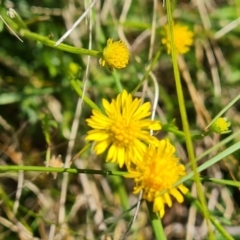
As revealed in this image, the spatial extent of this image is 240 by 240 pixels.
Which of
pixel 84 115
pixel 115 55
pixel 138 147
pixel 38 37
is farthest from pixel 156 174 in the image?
pixel 84 115

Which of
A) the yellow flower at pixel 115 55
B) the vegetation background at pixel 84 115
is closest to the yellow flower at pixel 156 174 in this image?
the yellow flower at pixel 115 55

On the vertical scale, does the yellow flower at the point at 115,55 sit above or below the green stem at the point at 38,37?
below

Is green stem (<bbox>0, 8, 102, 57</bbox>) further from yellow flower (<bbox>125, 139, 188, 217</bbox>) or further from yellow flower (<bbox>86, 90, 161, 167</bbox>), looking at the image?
yellow flower (<bbox>125, 139, 188, 217</bbox>)

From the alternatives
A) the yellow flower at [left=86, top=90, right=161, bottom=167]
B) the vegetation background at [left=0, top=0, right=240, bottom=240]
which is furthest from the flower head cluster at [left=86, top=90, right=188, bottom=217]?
the vegetation background at [left=0, top=0, right=240, bottom=240]

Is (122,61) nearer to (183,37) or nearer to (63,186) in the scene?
(183,37)

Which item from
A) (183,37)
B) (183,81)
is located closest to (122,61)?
(183,37)

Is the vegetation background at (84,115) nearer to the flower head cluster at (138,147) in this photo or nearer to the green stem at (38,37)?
the green stem at (38,37)

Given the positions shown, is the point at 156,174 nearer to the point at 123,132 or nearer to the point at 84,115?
the point at 123,132
